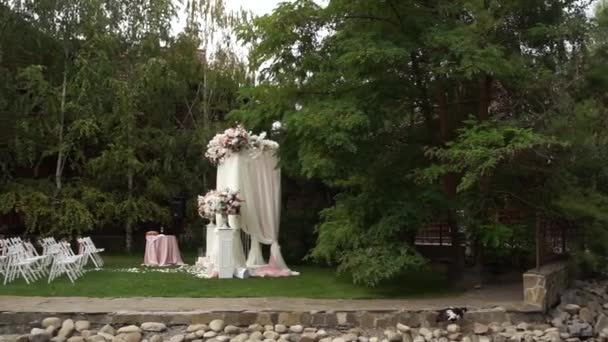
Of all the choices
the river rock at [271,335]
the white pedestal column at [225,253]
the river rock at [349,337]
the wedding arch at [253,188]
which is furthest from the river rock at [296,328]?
the wedding arch at [253,188]

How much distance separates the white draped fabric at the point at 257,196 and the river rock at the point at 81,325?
451 cm

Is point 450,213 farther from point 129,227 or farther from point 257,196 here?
point 129,227

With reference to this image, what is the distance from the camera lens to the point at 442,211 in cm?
1005

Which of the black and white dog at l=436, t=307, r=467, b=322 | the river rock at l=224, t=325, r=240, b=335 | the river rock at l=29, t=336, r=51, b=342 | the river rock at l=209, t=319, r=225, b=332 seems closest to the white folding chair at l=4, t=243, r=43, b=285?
the river rock at l=29, t=336, r=51, b=342

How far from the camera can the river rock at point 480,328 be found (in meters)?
8.02

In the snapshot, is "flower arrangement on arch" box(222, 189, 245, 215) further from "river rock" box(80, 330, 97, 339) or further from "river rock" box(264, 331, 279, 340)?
"river rock" box(80, 330, 97, 339)

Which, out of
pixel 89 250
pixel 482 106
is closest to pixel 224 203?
pixel 89 250

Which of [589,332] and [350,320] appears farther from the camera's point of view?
[589,332]

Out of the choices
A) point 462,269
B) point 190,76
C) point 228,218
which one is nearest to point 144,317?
point 228,218

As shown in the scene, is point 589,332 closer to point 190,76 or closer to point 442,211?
point 442,211

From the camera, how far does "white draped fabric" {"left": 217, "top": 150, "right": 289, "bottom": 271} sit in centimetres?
1196

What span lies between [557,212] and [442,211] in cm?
173

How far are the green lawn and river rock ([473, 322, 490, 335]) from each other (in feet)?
5.16

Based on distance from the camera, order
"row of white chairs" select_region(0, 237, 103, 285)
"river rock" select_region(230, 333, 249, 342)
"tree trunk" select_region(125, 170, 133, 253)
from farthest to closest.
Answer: "tree trunk" select_region(125, 170, 133, 253) → "row of white chairs" select_region(0, 237, 103, 285) → "river rock" select_region(230, 333, 249, 342)
